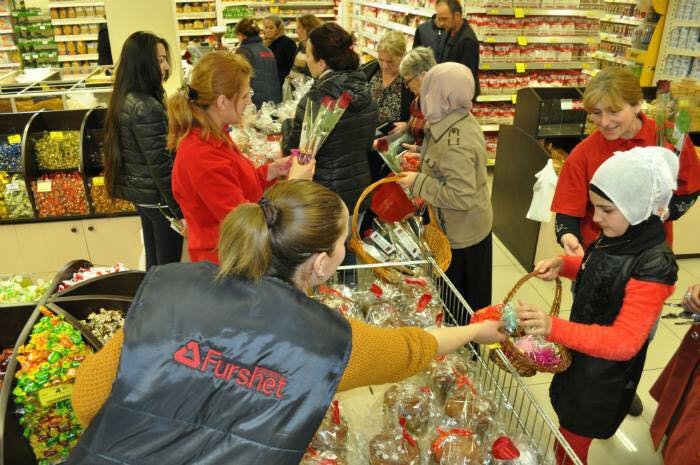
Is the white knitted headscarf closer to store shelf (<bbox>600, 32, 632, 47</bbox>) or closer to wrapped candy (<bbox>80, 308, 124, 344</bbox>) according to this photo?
wrapped candy (<bbox>80, 308, 124, 344</bbox>)

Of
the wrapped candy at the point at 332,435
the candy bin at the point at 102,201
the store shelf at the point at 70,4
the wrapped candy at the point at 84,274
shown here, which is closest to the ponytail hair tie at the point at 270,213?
the wrapped candy at the point at 332,435

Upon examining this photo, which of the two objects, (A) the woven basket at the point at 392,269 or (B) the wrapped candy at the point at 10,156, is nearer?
(A) the woven basket at the point at 392,269

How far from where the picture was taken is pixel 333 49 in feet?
9.80

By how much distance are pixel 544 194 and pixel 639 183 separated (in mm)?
2285

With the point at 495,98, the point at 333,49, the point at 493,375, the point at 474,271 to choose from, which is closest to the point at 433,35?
the point at 495,98

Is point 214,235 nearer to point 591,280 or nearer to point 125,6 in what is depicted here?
point 591,280

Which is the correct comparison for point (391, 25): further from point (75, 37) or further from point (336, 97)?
point (336, 97)

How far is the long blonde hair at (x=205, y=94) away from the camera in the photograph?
7.91 feet

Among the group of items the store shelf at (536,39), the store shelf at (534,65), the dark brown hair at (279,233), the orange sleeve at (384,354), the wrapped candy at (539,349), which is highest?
the store shelf at (536,39)

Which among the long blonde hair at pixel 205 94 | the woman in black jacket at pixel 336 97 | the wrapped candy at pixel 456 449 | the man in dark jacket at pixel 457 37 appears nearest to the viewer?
the wrapped candy at pixel 456 449

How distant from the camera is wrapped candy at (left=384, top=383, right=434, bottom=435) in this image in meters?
1.72

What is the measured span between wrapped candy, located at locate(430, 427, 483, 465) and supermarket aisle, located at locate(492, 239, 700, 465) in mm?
1534

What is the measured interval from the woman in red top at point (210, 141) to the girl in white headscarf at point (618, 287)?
4.09 ft

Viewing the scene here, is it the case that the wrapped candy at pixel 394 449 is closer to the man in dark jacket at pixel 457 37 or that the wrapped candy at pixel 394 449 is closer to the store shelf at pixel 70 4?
the man in dark jacket at pixel 457 37
